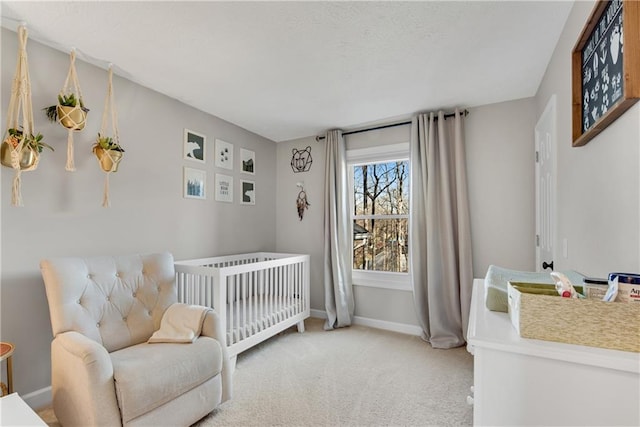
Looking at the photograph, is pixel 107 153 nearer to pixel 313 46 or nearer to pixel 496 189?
pixel 313 46

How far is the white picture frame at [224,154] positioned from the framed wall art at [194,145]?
0.60 ft

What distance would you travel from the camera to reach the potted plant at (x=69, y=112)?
6.29 ft

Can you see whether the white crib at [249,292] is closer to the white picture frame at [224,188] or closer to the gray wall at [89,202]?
the gray wall at [89,202]

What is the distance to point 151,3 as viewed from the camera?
1608mm

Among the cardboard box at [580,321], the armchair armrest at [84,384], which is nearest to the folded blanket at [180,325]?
the armchair armrest at [84,384]

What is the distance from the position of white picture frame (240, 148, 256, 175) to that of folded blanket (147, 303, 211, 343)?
6.37 ft

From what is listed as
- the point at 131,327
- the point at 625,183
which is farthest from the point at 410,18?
the point at 131,327

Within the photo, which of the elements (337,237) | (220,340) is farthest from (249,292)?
(337,237)

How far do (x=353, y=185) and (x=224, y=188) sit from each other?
1545mm

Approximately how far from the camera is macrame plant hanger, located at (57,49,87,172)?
1922 millimetres

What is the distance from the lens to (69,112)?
6.31ft

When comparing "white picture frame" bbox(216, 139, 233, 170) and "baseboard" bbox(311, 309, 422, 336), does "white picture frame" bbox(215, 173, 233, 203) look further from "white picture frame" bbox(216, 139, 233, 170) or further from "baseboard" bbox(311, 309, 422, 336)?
"baseboard" bbox(311, 309, 422, 336)

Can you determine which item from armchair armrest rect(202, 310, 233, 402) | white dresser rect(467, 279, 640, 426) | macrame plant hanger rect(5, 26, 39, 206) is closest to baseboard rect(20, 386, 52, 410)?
armchair armrest rect(202, 310, 233, 402)

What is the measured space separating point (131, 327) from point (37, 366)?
642 mm
